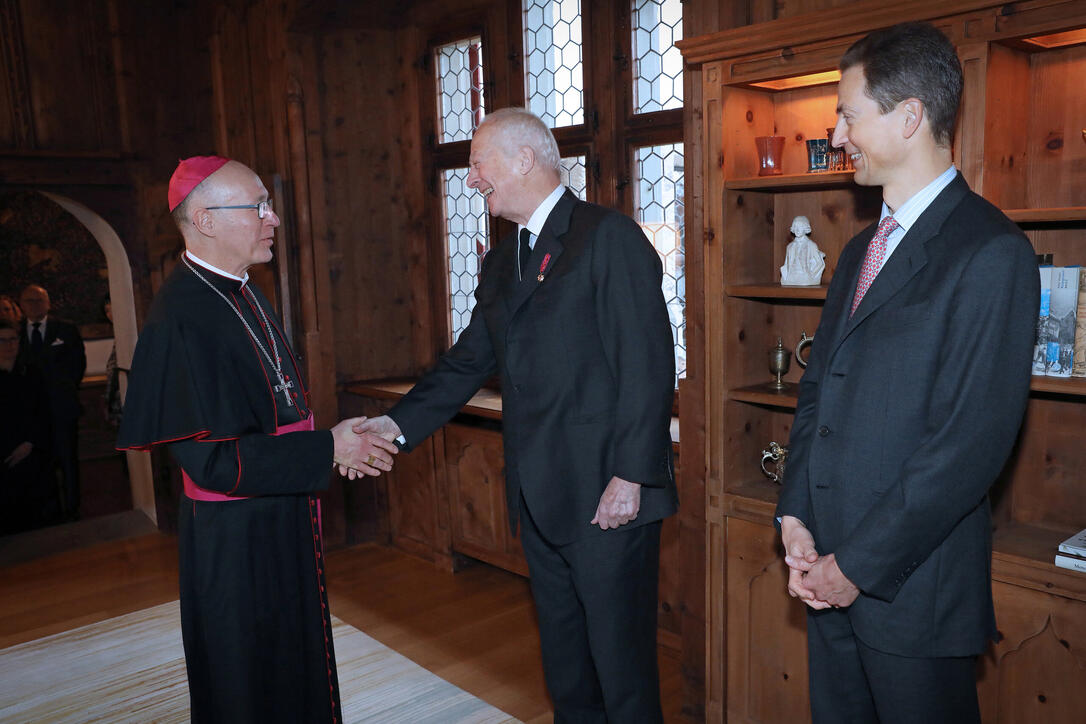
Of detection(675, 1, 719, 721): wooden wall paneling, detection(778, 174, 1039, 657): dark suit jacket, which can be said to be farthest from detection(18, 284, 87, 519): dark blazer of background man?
detection(778, 174, 1039, 657): dark suit jacket

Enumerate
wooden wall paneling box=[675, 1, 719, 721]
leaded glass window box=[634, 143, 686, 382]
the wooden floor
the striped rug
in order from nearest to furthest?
wooden wall paneling box=[675, 1, 719, 721] → the striped rug → the wooden floor → leaded glass window box=[634, 143, 686, 382]

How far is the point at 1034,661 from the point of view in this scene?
224 cm

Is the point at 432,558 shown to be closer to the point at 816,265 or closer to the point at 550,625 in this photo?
the point at 550,625

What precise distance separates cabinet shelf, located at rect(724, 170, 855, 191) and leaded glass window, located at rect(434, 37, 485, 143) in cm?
221

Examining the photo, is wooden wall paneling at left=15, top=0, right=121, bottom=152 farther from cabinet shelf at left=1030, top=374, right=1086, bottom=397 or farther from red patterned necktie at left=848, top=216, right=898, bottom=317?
cabinet shelf at left=1030, top=374, right=1086, bottom=397

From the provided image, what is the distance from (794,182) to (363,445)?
143 centimetres

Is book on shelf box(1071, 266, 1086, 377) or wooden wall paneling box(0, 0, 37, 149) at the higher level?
wooden wall paneling box(0, 0, 37, 149)

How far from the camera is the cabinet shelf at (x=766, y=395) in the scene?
105 inches

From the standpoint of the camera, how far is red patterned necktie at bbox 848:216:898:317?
1771mm

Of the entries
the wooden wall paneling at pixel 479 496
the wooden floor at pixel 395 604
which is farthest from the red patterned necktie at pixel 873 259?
the wooden wall paneling at pixel 479 496

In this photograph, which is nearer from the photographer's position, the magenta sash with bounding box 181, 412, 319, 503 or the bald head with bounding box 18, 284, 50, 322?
the magenta sash with bounding box 181, 412, 319, 503

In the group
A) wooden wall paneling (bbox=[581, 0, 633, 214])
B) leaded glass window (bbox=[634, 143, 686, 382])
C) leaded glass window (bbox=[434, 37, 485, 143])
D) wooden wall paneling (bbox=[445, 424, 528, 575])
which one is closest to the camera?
leaded glass window (bbox=[634, 143, 686, 382])

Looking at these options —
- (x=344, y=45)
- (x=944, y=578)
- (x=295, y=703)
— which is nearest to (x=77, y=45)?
(x=344, y=45)

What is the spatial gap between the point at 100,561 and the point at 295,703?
316cm
